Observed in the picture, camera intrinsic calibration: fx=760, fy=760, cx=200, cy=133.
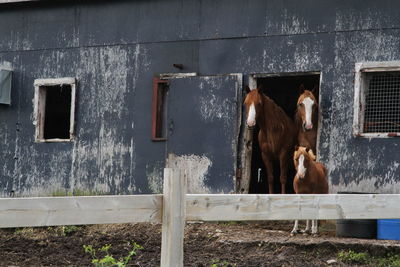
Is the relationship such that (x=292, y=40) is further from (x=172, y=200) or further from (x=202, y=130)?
(x=172, y=200)

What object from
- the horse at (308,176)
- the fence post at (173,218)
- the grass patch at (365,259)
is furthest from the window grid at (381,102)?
the fence post at (173,218)

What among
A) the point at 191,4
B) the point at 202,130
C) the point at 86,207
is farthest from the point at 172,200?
the point at 191,4

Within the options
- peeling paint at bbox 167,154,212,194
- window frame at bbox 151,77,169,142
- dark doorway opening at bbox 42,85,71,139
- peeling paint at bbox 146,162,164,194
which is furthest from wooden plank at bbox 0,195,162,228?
dark doorway opening at bbox 42,85,71,139

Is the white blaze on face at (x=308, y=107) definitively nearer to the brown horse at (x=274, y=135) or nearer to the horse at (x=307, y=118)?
the horse at (x=307, y=118)

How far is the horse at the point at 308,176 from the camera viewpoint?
33.5 feet

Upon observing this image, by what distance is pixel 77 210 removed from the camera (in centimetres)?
479

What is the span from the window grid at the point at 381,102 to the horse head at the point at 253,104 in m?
1.56

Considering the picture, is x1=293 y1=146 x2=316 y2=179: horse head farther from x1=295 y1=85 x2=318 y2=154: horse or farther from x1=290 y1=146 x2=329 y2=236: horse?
x1=295 y1=85 x2=318 y2=154: horse

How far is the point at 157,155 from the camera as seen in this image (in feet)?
41.0

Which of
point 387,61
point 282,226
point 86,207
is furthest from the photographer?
point 282,226

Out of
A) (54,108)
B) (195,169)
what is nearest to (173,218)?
(195,169)

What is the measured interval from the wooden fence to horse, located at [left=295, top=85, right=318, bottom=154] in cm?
527

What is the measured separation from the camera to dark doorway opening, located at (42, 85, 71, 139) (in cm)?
1620

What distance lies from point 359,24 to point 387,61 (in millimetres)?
744
